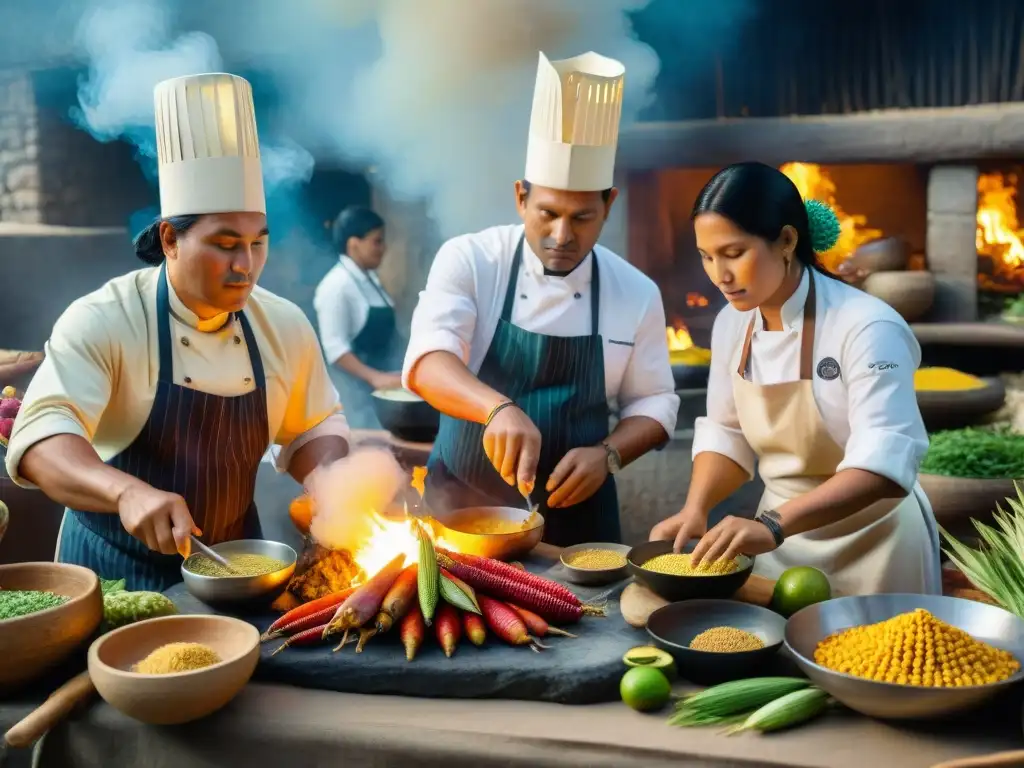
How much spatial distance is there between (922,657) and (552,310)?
1.94 meters

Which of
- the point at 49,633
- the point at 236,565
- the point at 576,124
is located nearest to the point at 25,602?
the point at 49,633

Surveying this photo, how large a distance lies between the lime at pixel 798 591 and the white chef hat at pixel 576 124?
4.78ft

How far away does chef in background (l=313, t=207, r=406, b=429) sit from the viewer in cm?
694

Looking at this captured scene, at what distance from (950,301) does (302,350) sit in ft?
18.2

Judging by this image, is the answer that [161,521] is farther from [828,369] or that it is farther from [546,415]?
[828,369]

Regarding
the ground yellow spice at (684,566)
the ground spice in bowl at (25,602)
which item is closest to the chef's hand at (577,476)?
the ground yellow spice at (684,566)

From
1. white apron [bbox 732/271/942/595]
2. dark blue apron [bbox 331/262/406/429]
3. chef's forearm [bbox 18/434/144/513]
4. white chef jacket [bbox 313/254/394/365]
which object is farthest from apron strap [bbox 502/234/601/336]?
dark blue apron [bbox 331/262/406/429]

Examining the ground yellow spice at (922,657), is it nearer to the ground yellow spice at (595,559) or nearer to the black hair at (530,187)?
the ground yellow spice at (595,559)

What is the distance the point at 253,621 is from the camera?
2.45 meters

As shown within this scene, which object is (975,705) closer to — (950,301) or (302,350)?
(302,350)

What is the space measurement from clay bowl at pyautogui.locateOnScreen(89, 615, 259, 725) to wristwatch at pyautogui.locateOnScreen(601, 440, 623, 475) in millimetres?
1448

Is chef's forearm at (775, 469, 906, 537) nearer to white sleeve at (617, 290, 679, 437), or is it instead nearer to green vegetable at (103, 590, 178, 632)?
white sleeve at (617, 290, 679, 437)

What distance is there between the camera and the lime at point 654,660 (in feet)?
7.02

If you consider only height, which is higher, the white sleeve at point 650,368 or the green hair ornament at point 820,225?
the green hair ornament at point 820,225
